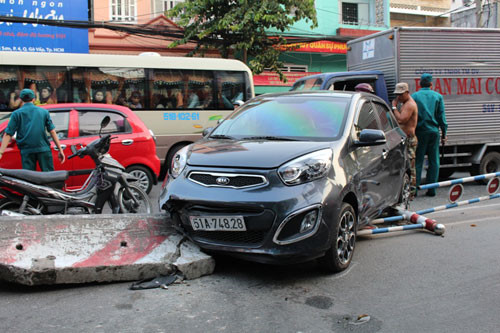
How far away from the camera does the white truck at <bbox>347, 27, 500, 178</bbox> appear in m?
9.68

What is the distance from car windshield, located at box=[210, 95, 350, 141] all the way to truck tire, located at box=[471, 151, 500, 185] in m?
6.11

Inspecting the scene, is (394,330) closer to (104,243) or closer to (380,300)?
(380,300)

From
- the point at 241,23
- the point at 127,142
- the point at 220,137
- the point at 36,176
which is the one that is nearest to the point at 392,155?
the point at 220,137

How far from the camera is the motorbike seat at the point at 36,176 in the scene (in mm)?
5207

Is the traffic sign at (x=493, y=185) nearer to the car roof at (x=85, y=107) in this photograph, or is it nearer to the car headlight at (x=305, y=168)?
the car headlight at (x=305, y=168)

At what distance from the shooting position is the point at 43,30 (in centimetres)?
1830

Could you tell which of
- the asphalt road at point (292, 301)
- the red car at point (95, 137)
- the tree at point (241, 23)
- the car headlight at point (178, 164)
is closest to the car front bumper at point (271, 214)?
the asphalt road at point (292, 301)

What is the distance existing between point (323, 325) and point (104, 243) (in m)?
2.04

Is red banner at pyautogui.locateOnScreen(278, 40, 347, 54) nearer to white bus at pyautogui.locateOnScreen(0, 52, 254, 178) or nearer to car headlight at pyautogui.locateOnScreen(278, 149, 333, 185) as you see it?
white bus at pyautogui.locateOnScreen(0, 52, 254, 178)

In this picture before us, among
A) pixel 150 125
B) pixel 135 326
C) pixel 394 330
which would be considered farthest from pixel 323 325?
pixel 150 125

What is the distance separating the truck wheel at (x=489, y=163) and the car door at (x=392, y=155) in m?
4.57

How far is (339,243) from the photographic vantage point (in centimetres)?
441

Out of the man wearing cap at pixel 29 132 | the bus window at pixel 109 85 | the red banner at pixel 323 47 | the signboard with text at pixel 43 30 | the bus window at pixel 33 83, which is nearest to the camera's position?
the man wearing cap at pixel 29 132

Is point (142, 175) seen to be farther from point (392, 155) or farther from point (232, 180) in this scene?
point (232, 180)
